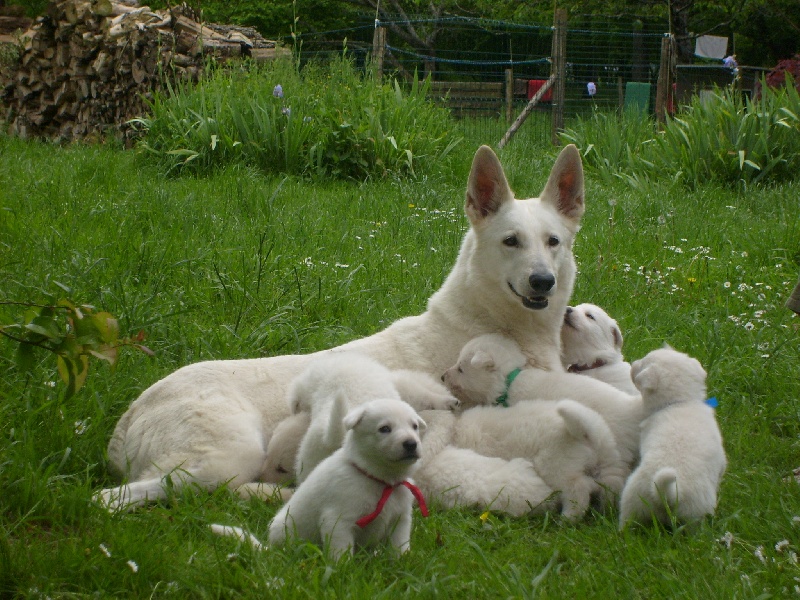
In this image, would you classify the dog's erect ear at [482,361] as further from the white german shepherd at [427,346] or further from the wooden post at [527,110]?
the wooden post at [527,110]

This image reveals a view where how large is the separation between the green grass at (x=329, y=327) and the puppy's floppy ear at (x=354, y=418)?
16.8 inches

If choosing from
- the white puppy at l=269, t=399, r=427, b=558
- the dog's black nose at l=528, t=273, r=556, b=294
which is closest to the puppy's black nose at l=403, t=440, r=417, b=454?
the white puppy at l=269, t=399, r=427, b=558

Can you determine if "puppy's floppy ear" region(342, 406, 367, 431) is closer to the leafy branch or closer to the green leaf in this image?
the leafy branch

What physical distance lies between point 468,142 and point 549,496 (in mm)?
8459

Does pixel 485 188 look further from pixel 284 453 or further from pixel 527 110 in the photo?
pixel 527 110

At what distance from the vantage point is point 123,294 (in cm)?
486

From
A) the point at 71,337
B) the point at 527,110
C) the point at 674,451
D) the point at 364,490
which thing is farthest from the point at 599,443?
the point at 527,110

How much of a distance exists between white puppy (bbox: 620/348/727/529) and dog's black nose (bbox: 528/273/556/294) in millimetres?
713

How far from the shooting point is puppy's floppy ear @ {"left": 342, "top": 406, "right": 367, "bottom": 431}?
2.88 meters

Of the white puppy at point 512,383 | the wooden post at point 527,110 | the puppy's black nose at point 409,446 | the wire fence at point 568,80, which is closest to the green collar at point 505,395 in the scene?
the white puppy at point 512,383

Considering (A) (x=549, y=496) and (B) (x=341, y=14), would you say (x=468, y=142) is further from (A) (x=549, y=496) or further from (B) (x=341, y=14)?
(B) (x=341, y=14)

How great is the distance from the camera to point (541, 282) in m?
4.07

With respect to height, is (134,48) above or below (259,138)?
above

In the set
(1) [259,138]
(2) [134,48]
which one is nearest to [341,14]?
(2) [134,48]
